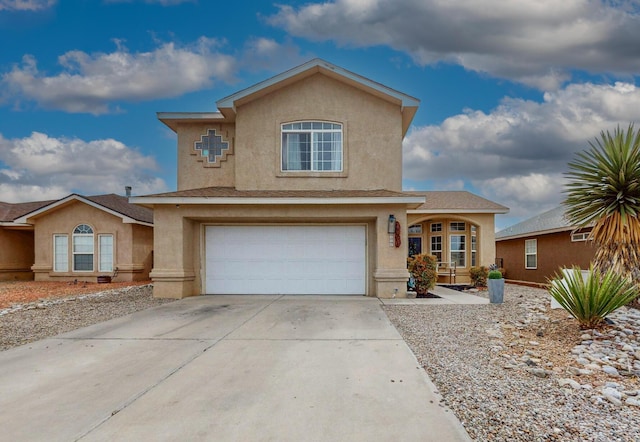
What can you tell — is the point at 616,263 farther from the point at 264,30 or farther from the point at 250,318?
the point at 264,30

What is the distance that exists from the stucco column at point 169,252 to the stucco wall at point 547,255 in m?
12.6

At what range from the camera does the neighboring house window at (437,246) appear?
820 inches

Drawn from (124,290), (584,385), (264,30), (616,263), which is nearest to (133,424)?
(584,385)

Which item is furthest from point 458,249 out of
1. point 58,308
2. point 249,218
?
point 58,308

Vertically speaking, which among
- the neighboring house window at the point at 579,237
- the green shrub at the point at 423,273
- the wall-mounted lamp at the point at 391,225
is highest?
the wall-mounted lamp at the point at 391,225

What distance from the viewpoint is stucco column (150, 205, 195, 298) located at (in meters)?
13.3

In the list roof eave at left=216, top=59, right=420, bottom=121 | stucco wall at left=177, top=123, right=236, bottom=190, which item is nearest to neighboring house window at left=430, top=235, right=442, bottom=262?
roof eave at left=216, top=59, right=420, bottom=121

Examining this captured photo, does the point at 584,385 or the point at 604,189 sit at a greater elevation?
the point at 604,189

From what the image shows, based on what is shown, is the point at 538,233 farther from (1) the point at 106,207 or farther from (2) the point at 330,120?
(1) the point at 106,207

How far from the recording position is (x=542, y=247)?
834 inches

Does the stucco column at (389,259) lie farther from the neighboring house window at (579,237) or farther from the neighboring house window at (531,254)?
the neighboring house window at (531,254)

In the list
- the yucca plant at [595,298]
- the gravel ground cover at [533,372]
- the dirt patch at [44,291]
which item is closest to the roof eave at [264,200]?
the gravel ground cover at [533,372]

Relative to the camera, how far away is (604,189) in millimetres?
10711

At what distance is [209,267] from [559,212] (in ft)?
57.2
